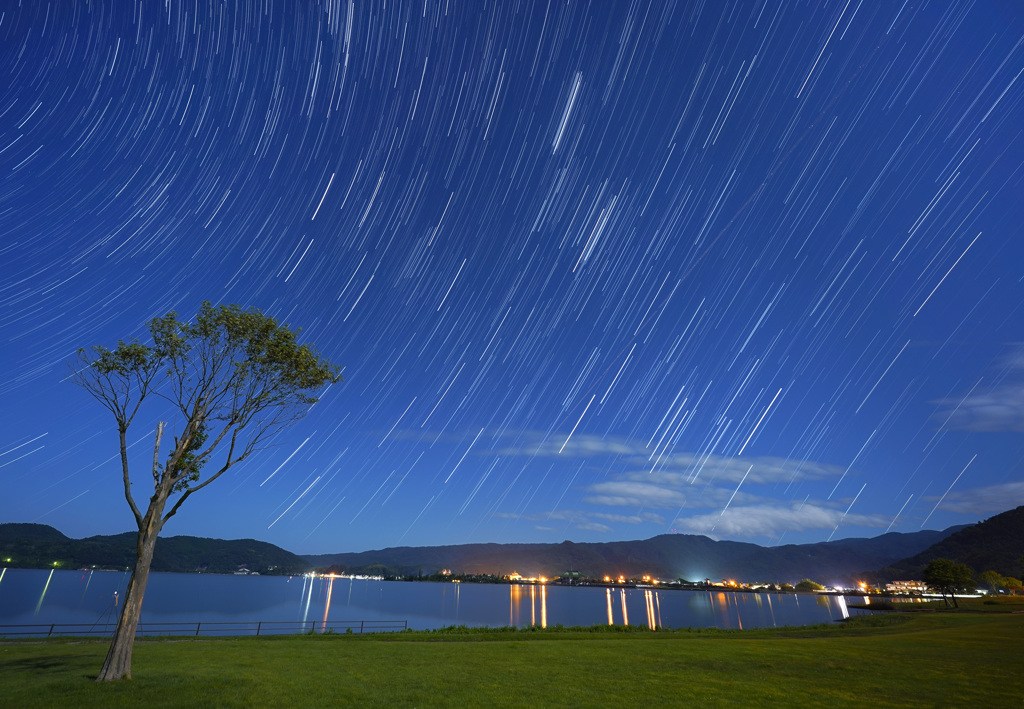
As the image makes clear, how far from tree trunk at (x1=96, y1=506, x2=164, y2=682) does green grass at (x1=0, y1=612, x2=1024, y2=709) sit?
38.0 inches

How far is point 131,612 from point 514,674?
1643 centimetres

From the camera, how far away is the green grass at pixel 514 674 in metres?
18.0

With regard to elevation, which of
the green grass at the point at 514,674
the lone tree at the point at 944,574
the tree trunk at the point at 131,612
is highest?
the lone tree at the point at 944,574

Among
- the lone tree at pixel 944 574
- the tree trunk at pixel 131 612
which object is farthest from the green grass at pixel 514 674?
the lone tree at pixel 944 574

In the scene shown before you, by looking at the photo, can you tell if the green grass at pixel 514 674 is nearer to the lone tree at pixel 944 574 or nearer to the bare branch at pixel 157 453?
the bare branch at pixel 157 453

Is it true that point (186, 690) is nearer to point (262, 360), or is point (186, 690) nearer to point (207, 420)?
point (207, 420)

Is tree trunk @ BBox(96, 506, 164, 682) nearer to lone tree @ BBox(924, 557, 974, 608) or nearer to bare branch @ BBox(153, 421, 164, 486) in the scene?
bare branch @ BBox(153, 421, 164, 486)

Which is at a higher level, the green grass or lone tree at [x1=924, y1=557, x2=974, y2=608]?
lone tree at [x1=924, y1=557, x2=974, y2=608]

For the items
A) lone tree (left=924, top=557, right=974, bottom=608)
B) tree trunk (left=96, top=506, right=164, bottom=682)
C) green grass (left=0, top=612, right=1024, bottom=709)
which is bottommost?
green grass (left=0, top=612, right=1024, bottom=709)

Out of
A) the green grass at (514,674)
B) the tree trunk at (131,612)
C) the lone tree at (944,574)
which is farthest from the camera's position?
the lone tree at (944,574)

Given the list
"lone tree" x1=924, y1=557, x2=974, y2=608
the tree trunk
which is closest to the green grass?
the tree trunk

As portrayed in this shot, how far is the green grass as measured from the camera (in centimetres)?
1800

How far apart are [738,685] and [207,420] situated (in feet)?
90.2

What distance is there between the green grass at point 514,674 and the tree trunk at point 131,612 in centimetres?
96
